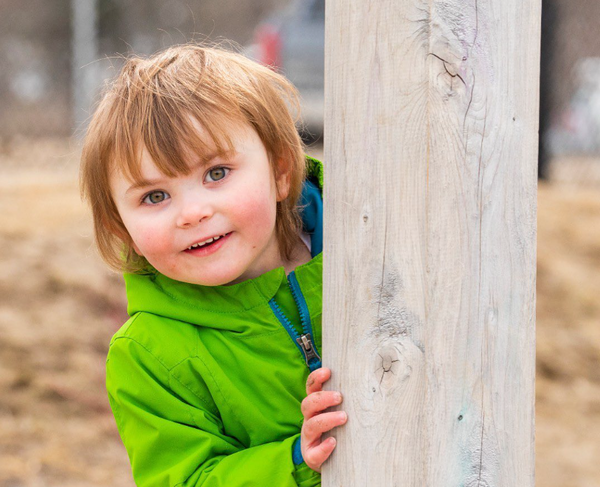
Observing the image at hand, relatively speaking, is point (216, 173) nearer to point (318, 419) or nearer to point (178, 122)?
point (178, 122)

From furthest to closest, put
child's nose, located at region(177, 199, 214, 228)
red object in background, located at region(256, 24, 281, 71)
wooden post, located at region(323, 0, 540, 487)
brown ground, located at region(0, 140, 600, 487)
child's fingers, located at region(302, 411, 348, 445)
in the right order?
red object in background, located at region(256, 24, 281, 71) → brown ground, located at region(0, 140, 600, 487) → child's nose, located at region(177, 199, 214, 228) → child's fingers, located at region(302, 411, 348, 445) → wooden post, located at region(323, 0, 540, 487)

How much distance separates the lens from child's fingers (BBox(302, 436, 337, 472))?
148cm

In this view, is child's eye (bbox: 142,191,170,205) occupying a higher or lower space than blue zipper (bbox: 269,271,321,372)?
higher

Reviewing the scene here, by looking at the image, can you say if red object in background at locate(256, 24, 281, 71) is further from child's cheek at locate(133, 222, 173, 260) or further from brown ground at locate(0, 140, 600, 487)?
child's cheek at locate(133, 222, 173, 260)

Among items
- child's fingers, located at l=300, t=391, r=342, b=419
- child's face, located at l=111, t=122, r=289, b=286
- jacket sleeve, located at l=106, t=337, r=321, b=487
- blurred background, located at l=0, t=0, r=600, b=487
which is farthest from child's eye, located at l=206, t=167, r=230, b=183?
blurred background, located at l=0, t=0, r=600, b=487

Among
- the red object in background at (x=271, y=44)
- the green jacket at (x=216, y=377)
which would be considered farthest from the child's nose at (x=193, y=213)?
the red object in background at (x=271, y=44)

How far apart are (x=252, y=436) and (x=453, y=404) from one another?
0.66m

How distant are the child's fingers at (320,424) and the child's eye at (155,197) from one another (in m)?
0.56

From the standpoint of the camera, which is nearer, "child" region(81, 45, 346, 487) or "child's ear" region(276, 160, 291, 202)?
"child" region(81, 45, 346, 487)

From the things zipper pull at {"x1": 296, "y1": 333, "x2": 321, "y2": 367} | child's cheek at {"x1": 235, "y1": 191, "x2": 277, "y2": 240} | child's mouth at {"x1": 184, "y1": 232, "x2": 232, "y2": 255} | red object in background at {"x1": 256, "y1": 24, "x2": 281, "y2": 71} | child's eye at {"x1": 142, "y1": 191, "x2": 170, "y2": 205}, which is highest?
red object in background at {"x1": 256, "y1": 24, "x2": 281, "y2": 71}

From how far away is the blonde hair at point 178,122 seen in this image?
1.73m

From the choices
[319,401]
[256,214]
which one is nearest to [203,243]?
[256,214]

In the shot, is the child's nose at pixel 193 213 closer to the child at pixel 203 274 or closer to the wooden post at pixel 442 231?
the child at pixel 203 274

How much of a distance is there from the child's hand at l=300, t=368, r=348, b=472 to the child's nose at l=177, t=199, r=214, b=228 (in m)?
0.41
